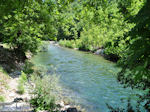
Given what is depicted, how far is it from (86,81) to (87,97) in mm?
2913

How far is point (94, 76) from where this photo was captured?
40.6 ft

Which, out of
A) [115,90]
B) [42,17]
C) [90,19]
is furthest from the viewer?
[42,17]

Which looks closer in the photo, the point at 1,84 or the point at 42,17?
the point at 1,84

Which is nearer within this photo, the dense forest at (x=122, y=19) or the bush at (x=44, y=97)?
the dense forest at (x=122, y=19)

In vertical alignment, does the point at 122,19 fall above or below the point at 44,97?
above

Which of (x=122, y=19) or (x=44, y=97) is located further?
(x=44, y=97)

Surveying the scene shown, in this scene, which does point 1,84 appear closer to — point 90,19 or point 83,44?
point 90,19

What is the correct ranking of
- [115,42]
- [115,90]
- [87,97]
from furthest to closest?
1. [115,90]
2. [87,97]
3. [115,42]

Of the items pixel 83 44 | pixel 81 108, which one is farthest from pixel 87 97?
pixel 83 44

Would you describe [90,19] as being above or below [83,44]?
above

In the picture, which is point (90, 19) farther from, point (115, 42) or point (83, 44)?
point (83, 44)

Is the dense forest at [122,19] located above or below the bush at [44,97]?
above

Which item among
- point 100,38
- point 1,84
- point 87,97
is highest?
point 100,38

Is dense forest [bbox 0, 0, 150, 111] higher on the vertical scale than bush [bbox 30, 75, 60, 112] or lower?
higher
